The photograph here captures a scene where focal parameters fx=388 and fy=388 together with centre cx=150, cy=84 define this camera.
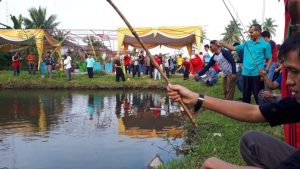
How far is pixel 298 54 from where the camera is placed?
6.17 feet

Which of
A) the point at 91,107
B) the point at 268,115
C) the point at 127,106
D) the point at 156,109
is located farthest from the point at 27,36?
the point at 268,115

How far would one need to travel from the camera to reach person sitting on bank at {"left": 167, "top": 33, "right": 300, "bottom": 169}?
1.91 meters

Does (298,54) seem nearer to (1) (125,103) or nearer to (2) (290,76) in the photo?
(2) (290,76)

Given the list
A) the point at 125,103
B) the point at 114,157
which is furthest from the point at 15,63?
the point at 114,157

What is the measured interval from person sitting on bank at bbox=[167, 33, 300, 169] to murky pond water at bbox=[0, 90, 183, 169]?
293cm

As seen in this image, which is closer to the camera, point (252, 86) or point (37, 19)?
Answer: point (252, 86)

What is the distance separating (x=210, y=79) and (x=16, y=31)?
13838mm

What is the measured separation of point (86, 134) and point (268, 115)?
580 centimetres

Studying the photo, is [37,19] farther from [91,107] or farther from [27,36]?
[91,107]

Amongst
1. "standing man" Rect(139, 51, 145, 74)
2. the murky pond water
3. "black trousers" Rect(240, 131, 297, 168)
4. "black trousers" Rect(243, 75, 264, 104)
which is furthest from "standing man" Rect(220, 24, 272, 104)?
"standing man" Rect(139, 51, 145, 74)

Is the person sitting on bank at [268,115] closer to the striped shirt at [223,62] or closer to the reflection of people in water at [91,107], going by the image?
the striped shirt at [223,62]

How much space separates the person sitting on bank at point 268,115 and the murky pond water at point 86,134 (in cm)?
293

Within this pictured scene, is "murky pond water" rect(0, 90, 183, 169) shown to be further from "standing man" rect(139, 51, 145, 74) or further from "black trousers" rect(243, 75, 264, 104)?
"standing man" rect(139, 51, 145, 74)

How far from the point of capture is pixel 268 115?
97.3 inches
